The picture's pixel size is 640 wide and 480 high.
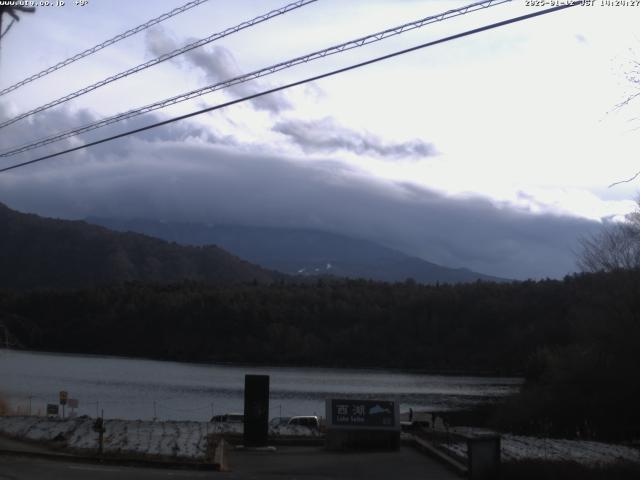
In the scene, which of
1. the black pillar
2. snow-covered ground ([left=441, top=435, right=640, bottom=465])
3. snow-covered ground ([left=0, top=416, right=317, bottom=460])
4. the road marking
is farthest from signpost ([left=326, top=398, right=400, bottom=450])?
the road marking

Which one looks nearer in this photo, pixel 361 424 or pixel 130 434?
pixel 361 424

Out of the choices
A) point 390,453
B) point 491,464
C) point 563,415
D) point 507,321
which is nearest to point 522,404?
point 563,415

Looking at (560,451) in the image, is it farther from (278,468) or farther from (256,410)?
(278,468)

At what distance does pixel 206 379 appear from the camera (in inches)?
3553

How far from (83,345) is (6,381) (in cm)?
6139

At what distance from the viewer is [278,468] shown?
23219 millimetres

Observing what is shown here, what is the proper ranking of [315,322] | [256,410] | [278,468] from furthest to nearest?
[315,322] < [256,410] < [278,468]

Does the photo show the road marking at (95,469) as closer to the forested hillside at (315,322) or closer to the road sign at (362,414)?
the road sign at (362,414)

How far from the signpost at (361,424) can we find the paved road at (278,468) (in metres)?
0.68

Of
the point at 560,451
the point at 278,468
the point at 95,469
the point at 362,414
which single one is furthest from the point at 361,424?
the point at 95,469

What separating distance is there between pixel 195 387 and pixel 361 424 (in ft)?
175

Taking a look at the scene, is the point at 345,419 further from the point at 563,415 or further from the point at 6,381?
the point at 6,381

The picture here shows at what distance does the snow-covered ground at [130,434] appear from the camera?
2500 cm

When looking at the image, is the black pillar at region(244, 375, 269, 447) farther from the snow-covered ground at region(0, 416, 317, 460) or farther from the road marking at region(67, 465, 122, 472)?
the road marking at region(67, 465, 122, 472)
